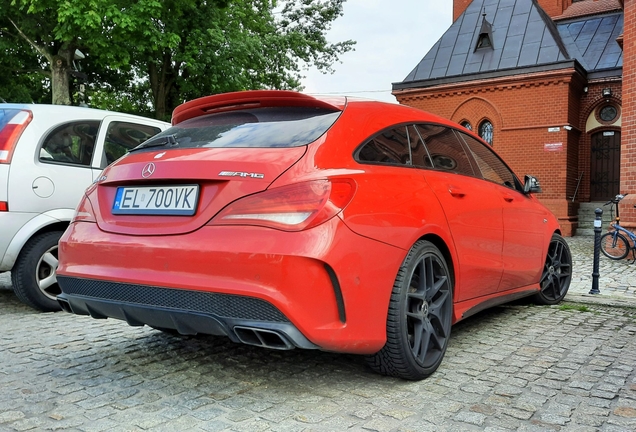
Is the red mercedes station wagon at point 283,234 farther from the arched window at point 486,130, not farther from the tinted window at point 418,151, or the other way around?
the arched window at point 486,130

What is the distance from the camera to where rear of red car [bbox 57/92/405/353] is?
2.57 metres

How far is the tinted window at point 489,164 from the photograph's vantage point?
448 centimetres

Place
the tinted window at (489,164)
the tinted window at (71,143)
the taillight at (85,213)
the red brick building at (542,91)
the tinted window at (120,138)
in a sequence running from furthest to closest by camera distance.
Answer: the red brick building at (542,91)
the tinted window at (120,138)
the tinted window at (71,143)
the tinted window at (489,164)
the taillight at (85,213)

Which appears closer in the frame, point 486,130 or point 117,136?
point 117,136

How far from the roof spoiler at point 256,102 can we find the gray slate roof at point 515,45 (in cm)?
→ 1862

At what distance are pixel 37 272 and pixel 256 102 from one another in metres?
3.05

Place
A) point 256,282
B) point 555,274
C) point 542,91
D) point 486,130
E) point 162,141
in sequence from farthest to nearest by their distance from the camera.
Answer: point 486,130 < point 542,91 < point 555,274 < point 162,141 < point 256,282

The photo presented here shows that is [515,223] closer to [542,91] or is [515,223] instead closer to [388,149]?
[388,149]

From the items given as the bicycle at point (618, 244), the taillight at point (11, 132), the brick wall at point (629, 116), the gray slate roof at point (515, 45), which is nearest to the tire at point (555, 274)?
the taillight at point (11, 132)

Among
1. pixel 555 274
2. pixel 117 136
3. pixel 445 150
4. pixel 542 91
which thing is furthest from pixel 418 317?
pixel 542 91

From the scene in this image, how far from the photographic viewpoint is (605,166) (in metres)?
21.2

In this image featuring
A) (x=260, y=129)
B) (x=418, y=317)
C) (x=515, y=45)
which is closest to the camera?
(x=260, y=129)

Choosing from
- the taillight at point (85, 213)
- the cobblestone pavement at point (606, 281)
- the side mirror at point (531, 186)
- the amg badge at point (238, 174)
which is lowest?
the cobblestone pavement at point (606, 281)

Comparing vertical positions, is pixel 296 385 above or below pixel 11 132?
below
